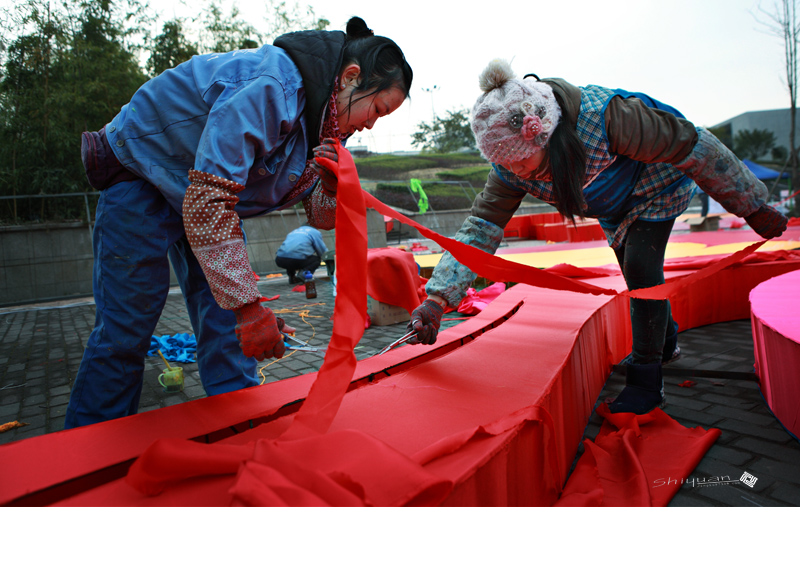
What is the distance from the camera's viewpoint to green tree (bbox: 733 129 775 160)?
785 inches

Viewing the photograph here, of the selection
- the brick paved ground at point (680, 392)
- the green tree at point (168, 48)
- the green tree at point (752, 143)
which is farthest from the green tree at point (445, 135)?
the brick paved ground at point (680, 392)

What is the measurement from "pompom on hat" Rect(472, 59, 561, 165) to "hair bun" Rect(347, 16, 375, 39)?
1.28ft

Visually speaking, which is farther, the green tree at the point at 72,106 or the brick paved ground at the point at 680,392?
the green tree at the point at 72,106

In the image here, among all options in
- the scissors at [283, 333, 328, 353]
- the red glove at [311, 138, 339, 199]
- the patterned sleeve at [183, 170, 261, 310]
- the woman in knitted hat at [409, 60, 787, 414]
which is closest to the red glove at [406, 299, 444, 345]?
the woman in knitted hat at [409, 60, 787, 414]

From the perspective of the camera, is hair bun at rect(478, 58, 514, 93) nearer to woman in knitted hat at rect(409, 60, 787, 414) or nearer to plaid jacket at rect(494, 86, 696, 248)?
woman in knitted hat at rect(409, 60, 787, 414)

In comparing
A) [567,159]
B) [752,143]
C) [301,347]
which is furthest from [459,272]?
[752,143]

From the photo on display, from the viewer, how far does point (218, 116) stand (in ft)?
3.82

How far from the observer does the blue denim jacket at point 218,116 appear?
1201 mm

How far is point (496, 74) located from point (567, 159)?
1.16ft

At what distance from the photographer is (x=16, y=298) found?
8.34 metres

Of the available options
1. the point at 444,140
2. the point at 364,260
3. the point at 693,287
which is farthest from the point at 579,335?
the point at 444,140

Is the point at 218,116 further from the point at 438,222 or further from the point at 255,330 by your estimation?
the point at 438,222

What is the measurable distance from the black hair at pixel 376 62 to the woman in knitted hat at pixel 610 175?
0.29 meters

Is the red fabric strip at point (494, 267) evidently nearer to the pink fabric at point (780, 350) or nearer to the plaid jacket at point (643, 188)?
the plaid jacket at point (643, 188)
